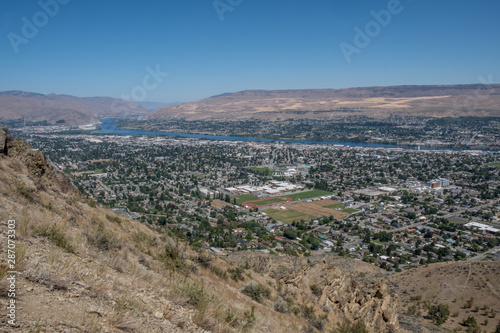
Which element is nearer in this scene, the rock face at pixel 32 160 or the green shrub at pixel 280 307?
the green shrub at pixel 280 307

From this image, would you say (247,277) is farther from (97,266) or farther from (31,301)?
(31,301)

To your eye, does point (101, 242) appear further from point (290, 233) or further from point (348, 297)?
point (290, 233)

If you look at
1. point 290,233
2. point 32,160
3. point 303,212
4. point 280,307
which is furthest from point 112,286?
point 303,212

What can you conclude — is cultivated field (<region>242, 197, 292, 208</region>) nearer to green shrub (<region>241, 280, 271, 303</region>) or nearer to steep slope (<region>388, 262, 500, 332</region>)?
steep slope (<region>388, 262, 500, 332</region>)

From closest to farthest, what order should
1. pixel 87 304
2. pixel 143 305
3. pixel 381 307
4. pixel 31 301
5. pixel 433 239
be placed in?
pixel 31 301 < pixel 87 304 < pixel 143 305 < pixel 381 307 < pixel 433 239

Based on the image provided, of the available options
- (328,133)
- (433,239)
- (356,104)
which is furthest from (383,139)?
(356,104)

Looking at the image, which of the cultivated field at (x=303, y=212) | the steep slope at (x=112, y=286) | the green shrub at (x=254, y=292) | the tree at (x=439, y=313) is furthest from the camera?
the cultivated field at (x=303, y=212)

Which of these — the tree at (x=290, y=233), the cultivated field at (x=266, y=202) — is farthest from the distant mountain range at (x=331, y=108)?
the tree at (x=290, y=233)

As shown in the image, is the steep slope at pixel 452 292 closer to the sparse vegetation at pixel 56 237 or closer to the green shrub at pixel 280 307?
the green shrub at pixel 280 307
